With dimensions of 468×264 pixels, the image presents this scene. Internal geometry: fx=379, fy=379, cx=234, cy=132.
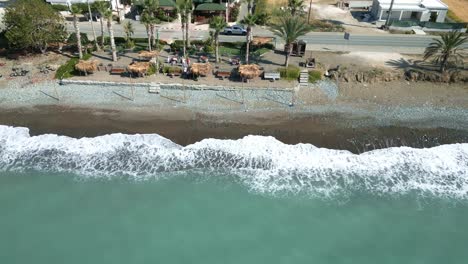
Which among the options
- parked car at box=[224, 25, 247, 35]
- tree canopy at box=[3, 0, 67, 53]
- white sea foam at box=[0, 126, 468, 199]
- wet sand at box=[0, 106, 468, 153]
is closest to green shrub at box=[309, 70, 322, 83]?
wet sand at box=[0, 106, 468, 153]

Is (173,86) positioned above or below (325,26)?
below

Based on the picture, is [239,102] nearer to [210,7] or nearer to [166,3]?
[210,7]

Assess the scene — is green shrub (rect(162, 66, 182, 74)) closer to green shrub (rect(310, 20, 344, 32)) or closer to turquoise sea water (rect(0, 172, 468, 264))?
turquoise sea water (rect(0, 172, 468, 264))

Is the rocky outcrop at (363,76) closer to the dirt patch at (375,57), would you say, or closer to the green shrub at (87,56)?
the dirt patch at (375,57)

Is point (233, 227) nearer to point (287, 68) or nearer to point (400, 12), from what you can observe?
point (287, 68)

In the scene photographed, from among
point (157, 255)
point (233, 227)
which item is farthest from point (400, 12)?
point (157, 255)

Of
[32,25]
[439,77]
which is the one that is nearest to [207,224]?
[439,77]
